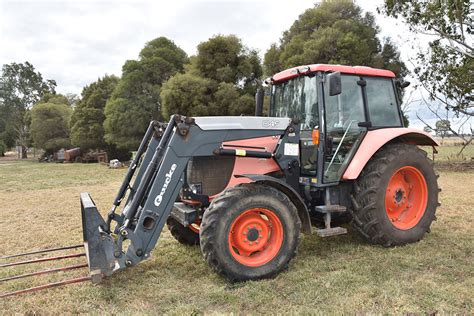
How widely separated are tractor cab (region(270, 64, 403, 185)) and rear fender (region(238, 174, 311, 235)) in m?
0.42

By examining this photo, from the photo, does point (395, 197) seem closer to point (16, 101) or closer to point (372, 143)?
point (372, 143)

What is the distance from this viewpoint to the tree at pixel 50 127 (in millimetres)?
35031

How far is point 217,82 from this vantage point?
58.6 ft

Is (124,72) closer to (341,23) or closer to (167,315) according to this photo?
(341,23)

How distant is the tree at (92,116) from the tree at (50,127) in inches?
179

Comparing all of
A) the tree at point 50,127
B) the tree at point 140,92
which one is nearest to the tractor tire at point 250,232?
the tree at point 140,92

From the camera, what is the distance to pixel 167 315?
9.72 ft

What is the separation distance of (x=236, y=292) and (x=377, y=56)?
15.9m

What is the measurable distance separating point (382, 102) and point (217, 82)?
13.6 metres

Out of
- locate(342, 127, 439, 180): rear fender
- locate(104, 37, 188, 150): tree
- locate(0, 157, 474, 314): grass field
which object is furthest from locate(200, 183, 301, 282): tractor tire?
locate(104, 37, 188, 150): tree

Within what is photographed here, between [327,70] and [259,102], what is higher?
[327,70]

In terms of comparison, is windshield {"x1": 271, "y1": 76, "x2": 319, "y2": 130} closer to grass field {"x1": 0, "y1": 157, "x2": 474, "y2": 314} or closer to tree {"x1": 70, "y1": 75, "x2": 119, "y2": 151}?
grass field {"x1": 0, "y1": 157, "x2": 474, "y2": 314}

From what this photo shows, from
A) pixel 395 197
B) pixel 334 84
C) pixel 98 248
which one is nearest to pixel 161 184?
pixel 98 248

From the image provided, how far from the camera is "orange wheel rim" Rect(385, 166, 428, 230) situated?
4.72m
